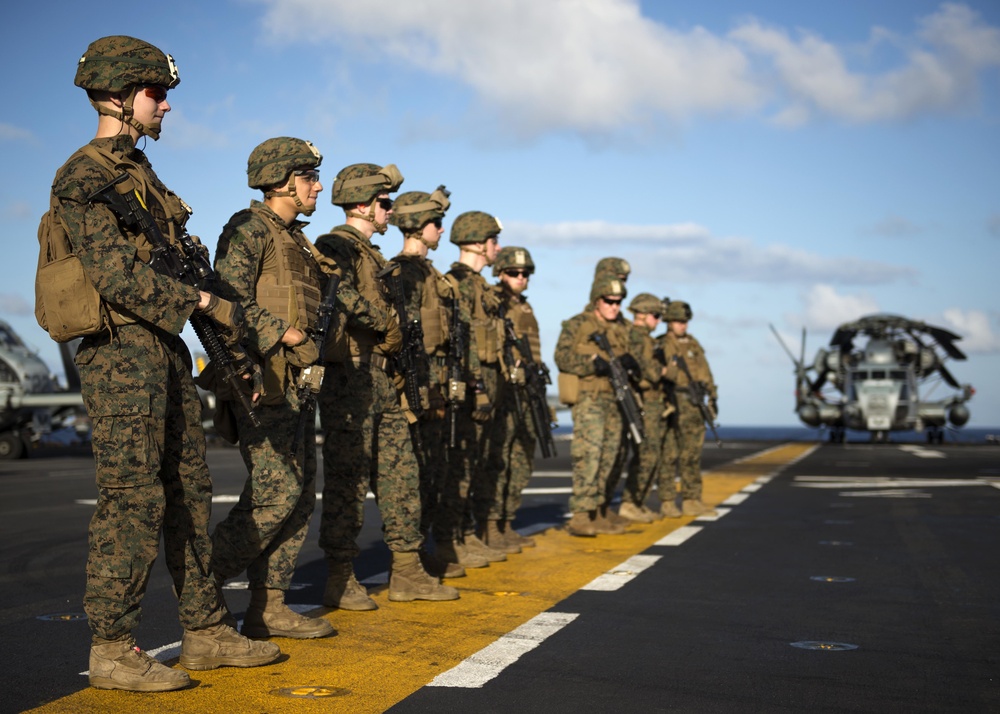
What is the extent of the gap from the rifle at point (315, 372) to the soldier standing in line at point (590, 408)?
15.1 ft

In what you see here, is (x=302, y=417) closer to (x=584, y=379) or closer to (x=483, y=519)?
(x=483, y=519)

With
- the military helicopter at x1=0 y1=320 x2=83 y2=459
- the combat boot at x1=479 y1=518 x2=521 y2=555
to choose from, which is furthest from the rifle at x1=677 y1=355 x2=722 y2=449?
the military helicopter at x1=0 y1=320 x2=83 y2=459

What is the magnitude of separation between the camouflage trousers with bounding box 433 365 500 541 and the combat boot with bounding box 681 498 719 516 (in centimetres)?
436

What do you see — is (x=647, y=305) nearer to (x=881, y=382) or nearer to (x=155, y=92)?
(x=155, y=92)

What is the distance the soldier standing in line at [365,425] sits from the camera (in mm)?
6191

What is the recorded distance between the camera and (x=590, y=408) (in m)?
10.1

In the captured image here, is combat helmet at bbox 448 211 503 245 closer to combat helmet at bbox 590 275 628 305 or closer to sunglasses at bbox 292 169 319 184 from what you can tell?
combat helmet at bbox 590 275 628 305

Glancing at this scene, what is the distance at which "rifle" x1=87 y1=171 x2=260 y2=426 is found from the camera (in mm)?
4238

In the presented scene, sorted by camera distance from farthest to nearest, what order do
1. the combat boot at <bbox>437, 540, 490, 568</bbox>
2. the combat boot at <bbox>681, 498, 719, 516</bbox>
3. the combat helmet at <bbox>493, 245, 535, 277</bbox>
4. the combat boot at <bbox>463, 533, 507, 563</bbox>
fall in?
the combat boot at <bbox>681, 498, 719, 516</bbox> → the combat helmet at <bbox>493, 245, 535, 277</bbox> → the combat boot at <bbox>463, 533, 507, 563</bbox> → the combat boot at <bbox>437, 540, 490, 568</bbox>

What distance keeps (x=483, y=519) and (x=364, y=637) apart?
3477mm

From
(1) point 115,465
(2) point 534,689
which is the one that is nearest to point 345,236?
(1) point 115,465

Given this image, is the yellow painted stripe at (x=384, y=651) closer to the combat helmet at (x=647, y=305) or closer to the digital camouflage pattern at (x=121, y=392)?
the digital camouflage pattern at (x=121, y=392)

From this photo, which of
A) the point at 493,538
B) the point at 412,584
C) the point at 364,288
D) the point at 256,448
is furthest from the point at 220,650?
the point at 493,538

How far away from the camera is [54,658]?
5.04m
